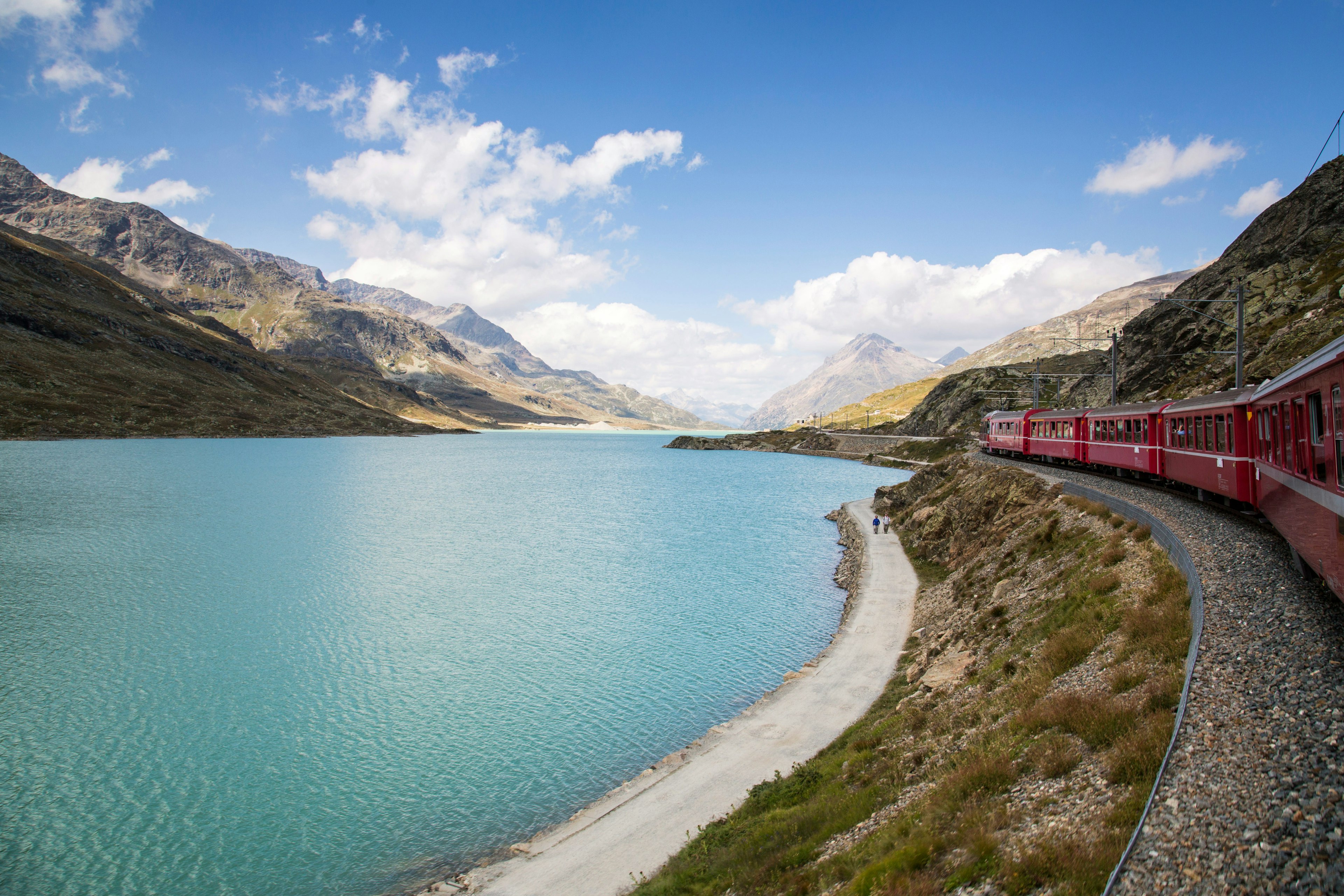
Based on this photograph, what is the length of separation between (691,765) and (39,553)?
192 ft

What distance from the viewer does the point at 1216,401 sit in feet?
88.5

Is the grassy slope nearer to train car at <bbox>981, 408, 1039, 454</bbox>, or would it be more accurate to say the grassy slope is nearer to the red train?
the red train

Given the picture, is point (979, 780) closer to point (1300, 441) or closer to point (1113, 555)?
point (1300, 441)

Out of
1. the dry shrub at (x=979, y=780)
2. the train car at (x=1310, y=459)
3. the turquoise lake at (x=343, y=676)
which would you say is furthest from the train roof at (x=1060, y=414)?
the dry shrub at (x=979, y=780)

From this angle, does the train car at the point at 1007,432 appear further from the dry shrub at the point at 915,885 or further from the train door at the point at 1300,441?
the dry shrub at the point at 915,885

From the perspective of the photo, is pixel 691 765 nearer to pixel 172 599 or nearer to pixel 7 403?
pixel 172 599

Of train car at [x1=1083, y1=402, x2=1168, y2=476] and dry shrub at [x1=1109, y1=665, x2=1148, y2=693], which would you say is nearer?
dry shrub at [x1=1109, y1=665, x2=1148, y2=693]

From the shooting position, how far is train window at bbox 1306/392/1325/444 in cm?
1396

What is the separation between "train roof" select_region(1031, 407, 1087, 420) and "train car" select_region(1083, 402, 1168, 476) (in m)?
1.54

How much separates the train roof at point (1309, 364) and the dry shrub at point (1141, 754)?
784cm

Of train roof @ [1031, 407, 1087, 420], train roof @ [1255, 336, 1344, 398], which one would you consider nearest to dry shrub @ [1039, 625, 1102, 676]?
train roof @ [1255, 336, 1344, 398]

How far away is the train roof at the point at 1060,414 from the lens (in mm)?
50188

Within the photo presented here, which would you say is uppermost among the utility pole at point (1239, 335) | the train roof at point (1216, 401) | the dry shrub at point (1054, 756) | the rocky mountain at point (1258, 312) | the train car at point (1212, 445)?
the rocky mountain at point (1258, 312)

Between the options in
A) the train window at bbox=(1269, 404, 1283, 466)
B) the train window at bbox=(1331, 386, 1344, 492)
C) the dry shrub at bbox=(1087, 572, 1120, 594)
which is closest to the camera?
the train window at bbox=(1331, 386, 1344, 492)
